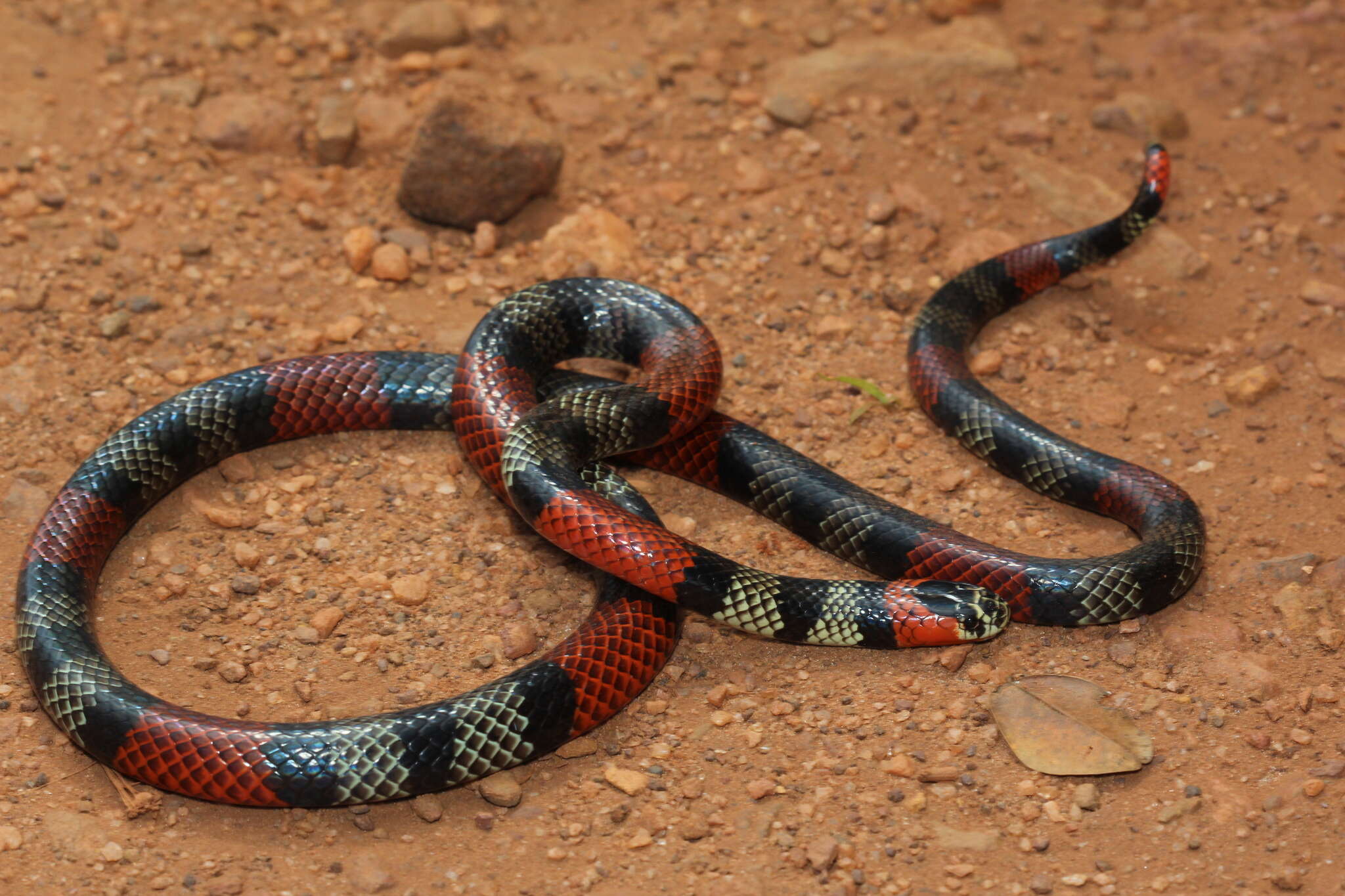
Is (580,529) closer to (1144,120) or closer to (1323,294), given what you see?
(1323,294)

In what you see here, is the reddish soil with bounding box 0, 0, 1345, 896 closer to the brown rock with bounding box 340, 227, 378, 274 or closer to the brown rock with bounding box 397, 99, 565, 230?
the brown rock with bounding box 340, 227, 378, 274

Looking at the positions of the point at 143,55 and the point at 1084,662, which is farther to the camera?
the point at 143,55

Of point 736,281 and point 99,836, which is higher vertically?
point 736,281

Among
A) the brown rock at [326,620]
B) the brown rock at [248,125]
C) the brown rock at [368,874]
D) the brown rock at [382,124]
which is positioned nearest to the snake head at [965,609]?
the brown rock at [368,874]

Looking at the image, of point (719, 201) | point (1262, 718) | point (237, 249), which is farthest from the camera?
point (719, 201)

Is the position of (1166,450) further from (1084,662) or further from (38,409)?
(38,409)

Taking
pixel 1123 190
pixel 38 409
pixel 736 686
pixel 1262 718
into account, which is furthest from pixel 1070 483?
pixel 38 409

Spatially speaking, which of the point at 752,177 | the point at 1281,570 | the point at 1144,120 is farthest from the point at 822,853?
the point at 1144,120

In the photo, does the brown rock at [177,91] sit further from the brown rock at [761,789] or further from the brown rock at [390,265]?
the brown rock at [761,789]
